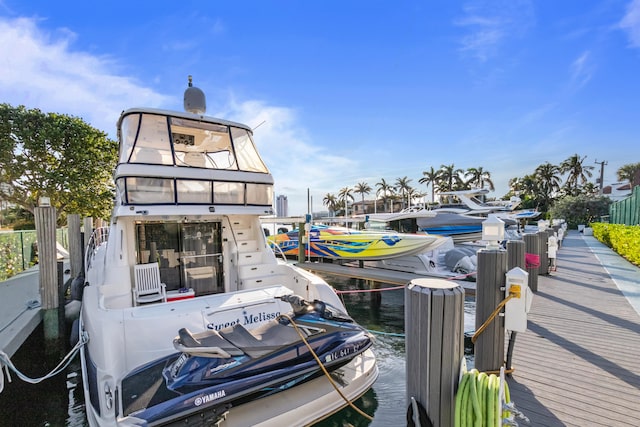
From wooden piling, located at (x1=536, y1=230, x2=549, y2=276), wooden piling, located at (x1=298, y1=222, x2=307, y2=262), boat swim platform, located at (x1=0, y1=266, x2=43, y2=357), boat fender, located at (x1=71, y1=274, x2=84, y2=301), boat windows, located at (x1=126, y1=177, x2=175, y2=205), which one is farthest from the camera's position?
wooden piling, located at (x1=298, y1=222, x2=307, y2=262)

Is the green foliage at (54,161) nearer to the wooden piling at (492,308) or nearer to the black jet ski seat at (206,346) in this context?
the black jet ski seat at (206,346)

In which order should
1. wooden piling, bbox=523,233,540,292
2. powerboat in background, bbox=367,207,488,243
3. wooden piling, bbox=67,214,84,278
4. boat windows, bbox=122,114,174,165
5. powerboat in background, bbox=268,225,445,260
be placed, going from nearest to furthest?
boat windows, bbox=122,114,174,165
wooden piling, bbox=523,233,540,292
wooden piling, bbox=67,214,84,278
powerboat in background, bbox=268,225,445,260
powerboat in background, bbox=367,207,488,243

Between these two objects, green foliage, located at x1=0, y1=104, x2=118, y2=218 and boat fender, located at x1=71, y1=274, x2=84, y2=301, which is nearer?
boat fender, located at x1=71, y1=274, x2=84, y2=301

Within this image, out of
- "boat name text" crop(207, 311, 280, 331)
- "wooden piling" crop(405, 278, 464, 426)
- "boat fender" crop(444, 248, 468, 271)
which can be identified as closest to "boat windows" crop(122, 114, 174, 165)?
"boat name text" crop(207, 311, 280, 331)

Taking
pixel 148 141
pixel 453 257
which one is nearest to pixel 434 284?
pixel 148 141

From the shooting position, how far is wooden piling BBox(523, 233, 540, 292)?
7.14 meters

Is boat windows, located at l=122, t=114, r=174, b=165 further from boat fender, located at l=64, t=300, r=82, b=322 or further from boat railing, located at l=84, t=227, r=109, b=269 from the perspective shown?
boat fender, located at l=64, t=300, r=82, b=322

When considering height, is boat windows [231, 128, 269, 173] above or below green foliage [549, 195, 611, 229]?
above

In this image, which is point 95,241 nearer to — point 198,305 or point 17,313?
point 17,313

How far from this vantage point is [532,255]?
23.6 ft

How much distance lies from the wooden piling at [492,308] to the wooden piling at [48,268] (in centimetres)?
784

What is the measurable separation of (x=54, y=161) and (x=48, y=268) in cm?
1679

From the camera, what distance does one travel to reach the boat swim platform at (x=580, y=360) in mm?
2979

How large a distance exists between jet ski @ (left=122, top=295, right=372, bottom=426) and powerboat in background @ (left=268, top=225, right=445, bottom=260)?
25.4ft
